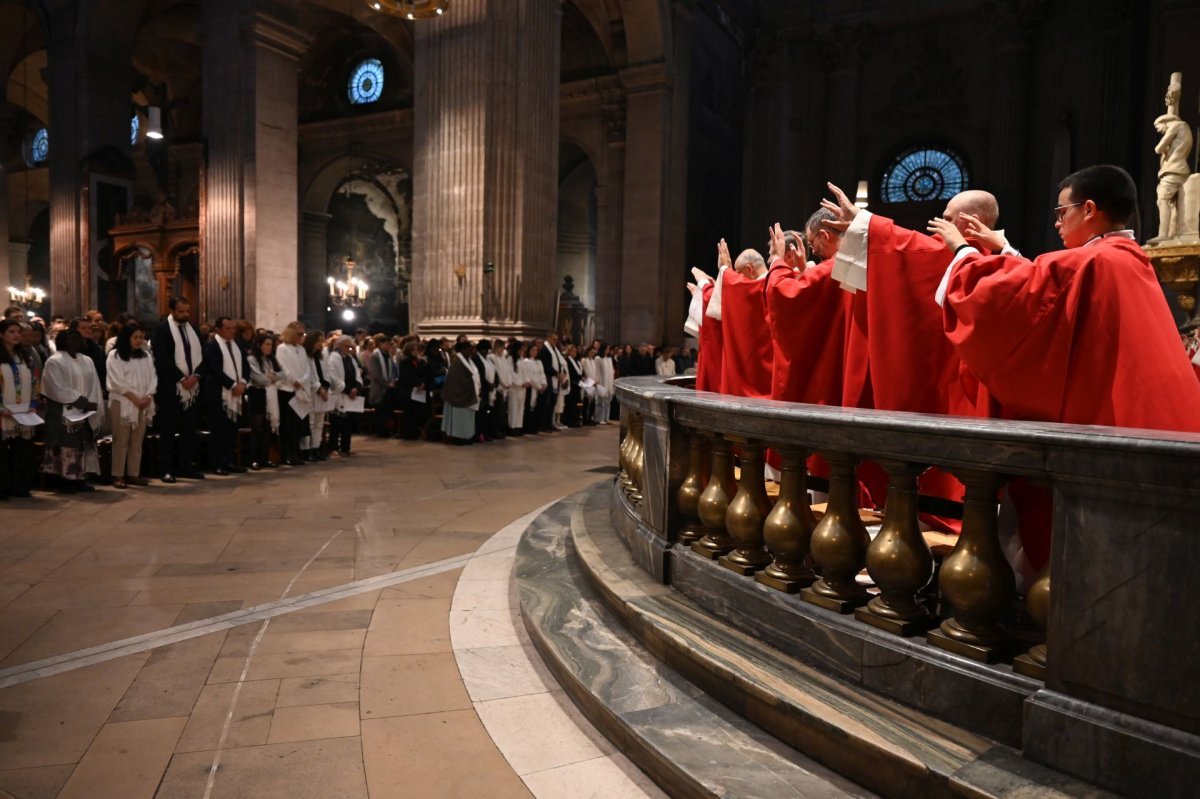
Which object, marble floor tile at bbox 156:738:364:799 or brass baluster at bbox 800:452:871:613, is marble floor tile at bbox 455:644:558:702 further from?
brass baluster at bbox 800:452:871:613

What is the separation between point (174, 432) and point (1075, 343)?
8209mm

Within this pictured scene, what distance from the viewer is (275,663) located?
3.38 metres

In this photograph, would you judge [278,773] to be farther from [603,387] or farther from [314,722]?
[603,387]

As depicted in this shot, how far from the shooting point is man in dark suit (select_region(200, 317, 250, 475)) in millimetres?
8312

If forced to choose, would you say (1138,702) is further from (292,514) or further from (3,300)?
(3,300)

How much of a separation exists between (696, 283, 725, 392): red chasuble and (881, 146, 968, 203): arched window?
20773mm

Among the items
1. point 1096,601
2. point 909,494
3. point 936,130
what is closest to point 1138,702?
point 1096,601

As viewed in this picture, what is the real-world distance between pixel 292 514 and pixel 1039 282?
579 centimetres

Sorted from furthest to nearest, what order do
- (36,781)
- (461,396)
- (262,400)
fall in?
(461,396)
(262,400)
(36,781)

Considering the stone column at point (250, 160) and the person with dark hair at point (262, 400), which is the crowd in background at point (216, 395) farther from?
the stone column at point (250, 160)

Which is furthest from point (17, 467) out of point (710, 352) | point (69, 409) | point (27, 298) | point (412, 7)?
point (27, 298)

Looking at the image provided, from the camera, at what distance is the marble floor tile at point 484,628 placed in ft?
12.1

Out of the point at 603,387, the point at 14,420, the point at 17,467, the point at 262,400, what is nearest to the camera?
the point at 14,420

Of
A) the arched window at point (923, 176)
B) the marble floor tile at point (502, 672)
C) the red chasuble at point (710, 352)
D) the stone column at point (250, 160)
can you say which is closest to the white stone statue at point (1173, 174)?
the red chasuble at point (710, 352)
